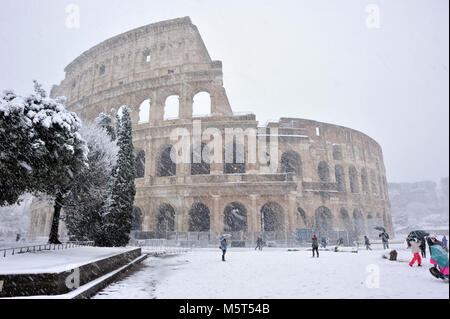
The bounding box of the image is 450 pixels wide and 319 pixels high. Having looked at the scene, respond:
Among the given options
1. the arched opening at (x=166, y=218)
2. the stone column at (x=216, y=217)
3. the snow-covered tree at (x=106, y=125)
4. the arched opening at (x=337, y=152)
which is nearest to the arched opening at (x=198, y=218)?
the stone column at (x=216, y=217)

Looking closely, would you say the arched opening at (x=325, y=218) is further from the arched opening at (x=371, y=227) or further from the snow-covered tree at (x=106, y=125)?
the snow-covered tree at (x=106, y=125)

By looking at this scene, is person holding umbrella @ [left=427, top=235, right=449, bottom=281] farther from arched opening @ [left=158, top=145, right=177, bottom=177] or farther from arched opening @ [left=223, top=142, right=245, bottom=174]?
arched opening @ [left=158, top=145, right=177, bottom=177]

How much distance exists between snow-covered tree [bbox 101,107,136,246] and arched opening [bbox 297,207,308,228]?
15666 mm

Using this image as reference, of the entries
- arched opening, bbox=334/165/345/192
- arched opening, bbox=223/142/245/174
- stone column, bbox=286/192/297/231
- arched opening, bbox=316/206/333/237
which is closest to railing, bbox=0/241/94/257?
arched opening, bbox=223/142/245/174

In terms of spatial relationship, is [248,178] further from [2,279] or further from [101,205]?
[2,279]

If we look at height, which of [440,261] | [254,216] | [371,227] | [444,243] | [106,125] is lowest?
[371,227]

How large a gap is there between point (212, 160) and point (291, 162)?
31.1 ft

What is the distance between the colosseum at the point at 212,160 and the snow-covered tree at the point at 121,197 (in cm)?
700

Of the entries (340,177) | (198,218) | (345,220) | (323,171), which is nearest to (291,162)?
(323,171)

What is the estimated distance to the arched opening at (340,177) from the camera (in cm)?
2905

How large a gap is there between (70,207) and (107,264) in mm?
6328

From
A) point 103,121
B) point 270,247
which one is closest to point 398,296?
point 270,247

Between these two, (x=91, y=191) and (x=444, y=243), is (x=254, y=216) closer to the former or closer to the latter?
(x=91, y=191)

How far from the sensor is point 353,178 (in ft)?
102
